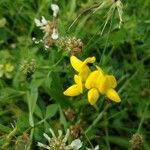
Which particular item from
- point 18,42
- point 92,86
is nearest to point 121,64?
point 18,42

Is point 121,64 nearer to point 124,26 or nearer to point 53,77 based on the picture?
point 124,26

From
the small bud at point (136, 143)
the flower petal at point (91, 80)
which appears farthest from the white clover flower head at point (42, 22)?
the small bud at point (136, 143)

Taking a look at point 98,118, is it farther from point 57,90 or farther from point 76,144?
point 76,144

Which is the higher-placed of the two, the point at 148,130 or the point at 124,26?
A: the point at 124,26

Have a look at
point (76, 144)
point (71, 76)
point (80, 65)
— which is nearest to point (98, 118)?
point (71, 76)

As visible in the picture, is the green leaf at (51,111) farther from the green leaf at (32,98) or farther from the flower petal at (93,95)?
the flower petal at (93,95)
